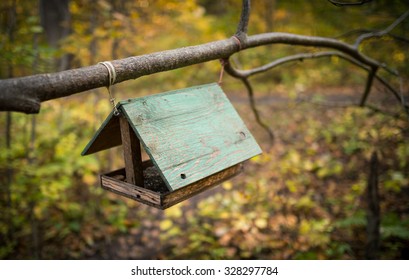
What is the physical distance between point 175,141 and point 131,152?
288mm

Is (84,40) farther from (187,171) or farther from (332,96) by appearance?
(332,96)

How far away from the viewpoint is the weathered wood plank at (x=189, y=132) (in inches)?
71.3

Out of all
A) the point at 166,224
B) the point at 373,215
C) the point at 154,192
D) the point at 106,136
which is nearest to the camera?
the point at 154,192

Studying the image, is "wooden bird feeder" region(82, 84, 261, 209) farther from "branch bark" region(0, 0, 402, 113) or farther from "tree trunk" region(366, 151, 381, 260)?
"tree trunk" region(366, 151, 381, 260)

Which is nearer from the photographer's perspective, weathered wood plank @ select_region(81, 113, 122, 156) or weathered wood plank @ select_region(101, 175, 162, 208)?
weathered wood plank @ select_region(101, 175, 162, 208)

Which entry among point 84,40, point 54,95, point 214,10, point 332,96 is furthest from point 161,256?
point 214,10

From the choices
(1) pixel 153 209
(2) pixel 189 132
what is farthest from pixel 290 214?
(2) pixel 189 132

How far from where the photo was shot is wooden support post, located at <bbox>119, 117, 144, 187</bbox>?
1936 millimetres

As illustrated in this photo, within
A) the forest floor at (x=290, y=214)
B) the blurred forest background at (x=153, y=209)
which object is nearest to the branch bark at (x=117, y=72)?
the blurred forest background at (x=153, y=209)

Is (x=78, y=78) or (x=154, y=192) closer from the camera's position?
(x=78, y=78)

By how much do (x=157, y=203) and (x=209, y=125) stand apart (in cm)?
66

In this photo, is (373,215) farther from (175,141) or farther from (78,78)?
(78,78)

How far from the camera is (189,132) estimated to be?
6.70 ft

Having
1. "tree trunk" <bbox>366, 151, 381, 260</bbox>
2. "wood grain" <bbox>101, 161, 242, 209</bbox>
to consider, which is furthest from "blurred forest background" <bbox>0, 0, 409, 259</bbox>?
"wood grain" <bbox>101, 161, 242, 209</bbox>
